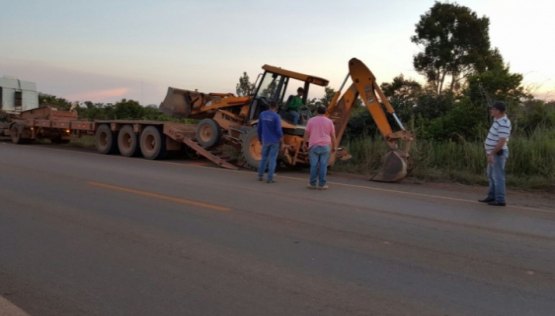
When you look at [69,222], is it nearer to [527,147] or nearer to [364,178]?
[364,178]

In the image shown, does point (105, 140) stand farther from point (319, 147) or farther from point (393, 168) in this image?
point (393, 168)

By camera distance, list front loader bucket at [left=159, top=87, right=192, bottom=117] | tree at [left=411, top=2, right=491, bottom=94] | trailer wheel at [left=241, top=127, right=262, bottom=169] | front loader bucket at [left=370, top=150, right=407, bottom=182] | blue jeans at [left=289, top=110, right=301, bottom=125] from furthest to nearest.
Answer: tree at [left=411, top=2, right=491, bottom=94] < front loader bucket at [left=159, top=87, right=192, bottom=117] < blue jeans at [left=289, top=110, right=301, bottom=125] < trailer wheel at [left=241, top=127, right=262, bottom=169] < front loader bucket at [left=370, top=150, right=407, bottom=182]

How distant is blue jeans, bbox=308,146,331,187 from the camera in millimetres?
10504

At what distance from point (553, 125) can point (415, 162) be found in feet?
17.3

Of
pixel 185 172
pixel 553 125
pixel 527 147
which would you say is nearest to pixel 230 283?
pixel 185 172

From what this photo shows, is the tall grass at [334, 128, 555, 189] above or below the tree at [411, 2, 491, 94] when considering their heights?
below

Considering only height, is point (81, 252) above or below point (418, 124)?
below

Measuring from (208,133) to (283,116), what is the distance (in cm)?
253

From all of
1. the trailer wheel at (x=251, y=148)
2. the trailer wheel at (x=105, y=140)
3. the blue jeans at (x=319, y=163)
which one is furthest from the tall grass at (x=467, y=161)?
the trailer wheel at (x=105, y=140)

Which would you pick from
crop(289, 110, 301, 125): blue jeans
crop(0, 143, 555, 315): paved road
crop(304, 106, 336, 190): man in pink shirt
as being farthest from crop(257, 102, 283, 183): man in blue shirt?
crop(289, 110, 301, 125): blue jeans

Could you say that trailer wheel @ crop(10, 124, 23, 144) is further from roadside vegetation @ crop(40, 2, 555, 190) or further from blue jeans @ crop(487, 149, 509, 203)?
blue jeans @ crop(487, 149, 509, 203)

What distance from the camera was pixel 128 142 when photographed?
715 inches

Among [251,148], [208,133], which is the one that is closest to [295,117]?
[251,148]

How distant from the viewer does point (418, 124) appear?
1770 centimetres
